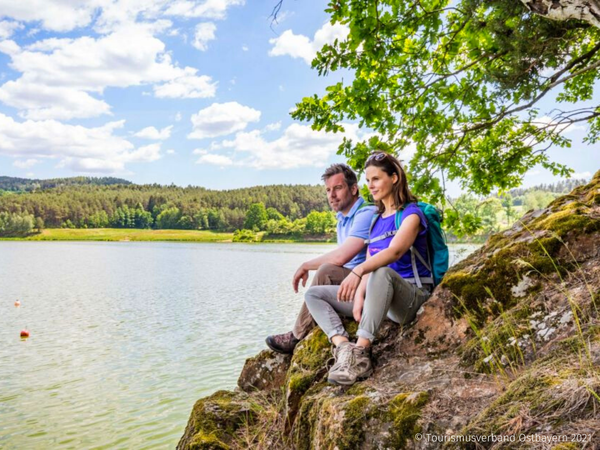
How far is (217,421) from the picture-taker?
4391mm

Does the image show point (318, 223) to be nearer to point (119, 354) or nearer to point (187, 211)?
point (187, 211)

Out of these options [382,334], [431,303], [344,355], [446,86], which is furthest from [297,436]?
[446,86]

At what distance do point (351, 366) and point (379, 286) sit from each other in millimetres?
616

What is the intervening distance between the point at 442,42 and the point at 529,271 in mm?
5601

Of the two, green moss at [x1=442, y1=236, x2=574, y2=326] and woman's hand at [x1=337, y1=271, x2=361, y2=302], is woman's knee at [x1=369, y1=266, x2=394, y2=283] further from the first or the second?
green moss at [x1=442, y1=236, x2=574, y2=326]

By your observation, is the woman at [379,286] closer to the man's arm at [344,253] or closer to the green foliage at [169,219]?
the man's arm at [344,253]

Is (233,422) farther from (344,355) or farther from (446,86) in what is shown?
(446,86)

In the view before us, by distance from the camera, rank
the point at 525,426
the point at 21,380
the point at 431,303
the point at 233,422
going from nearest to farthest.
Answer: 1. the point at 525,426
2. the point at 431,303
3. the point at 233,422
4. the point at 21,380

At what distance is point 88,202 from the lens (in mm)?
175125

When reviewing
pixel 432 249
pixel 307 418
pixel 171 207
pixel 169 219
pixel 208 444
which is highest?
pixel 171 207

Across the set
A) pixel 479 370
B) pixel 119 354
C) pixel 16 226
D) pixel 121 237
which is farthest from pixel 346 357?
pixel 16 226

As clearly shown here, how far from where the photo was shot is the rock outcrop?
7.51 feet

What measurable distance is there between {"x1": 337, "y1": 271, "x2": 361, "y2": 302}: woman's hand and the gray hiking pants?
0.15 meters

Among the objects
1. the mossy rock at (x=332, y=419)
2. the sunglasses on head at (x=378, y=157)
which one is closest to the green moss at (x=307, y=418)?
the mossy rock at (x=332, y=419)
